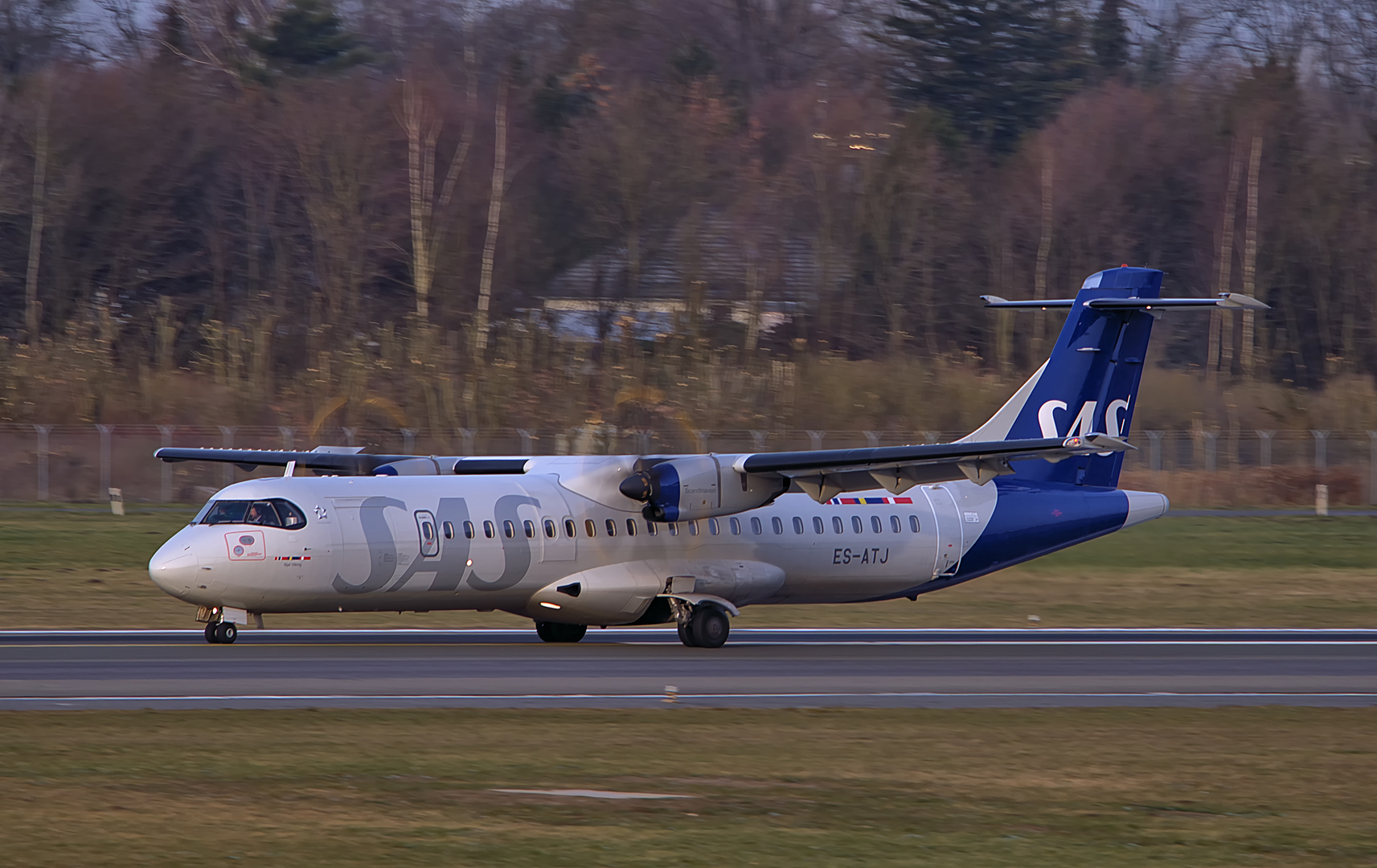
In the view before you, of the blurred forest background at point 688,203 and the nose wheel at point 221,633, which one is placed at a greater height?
the blurred forest background at point 688,203

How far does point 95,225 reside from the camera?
55.4 meters

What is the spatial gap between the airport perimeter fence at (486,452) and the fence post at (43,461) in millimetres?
20

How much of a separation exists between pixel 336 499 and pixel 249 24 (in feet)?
163

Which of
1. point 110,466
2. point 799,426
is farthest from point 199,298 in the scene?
point 799,426

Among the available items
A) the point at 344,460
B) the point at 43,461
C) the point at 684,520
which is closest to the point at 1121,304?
the point at 684,520

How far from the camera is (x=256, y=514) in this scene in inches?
760

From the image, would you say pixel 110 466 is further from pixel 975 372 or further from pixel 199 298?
pixel 975 372

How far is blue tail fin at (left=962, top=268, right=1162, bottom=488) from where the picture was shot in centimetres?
2409

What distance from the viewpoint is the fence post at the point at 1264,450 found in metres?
42.8

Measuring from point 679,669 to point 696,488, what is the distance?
9.62 ft

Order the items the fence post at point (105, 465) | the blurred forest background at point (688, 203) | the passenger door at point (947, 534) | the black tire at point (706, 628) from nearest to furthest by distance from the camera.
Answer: the black tire at point (706, 628) < the passenger door at point (947, 534) < the fence post at point (105, 465) < the blurred forest background at point (688, 203)

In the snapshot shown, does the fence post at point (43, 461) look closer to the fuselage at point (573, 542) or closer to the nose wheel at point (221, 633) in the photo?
the fuselage at point (573, 542)

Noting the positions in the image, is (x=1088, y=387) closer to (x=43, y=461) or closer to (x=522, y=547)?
(x=522, y=547)

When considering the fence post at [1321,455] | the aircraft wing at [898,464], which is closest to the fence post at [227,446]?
the aircraft wing at [898,464]
